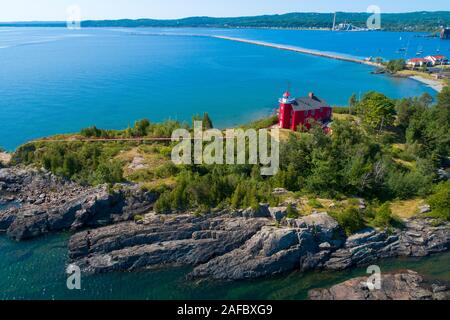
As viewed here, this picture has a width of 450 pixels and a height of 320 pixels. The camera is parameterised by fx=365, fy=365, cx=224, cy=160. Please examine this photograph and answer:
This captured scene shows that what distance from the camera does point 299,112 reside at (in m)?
38.7

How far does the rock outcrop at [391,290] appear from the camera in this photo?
19.7 m

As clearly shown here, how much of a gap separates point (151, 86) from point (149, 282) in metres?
55.8

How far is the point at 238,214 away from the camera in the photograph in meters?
24.5

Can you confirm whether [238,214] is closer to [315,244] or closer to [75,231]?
[315,244]

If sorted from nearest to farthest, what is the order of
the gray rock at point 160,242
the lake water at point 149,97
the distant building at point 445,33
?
the lake water at point 149,97 → the gray rock at point 160,242 → the distant building at point 445,33

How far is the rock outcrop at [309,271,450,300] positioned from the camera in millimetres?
19703

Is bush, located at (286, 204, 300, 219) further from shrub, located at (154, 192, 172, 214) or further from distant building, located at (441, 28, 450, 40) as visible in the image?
distant building, located at (441, 28, 450, 40)

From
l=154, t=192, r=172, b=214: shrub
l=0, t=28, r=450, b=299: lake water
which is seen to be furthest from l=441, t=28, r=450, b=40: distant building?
l=154, t=192, r=172, b=214: shrub

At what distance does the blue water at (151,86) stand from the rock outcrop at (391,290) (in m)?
31.9

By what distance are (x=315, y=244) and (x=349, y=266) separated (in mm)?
2387

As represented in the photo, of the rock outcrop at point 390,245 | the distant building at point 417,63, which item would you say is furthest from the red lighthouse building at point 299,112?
the distant building at point 417,63
